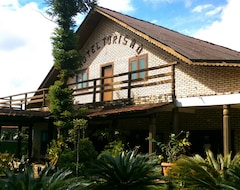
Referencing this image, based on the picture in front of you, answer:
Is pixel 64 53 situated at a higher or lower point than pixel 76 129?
higher

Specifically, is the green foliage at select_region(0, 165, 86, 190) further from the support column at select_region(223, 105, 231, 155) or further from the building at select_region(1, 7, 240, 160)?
the building at select_region(1, 7, 240, 160)

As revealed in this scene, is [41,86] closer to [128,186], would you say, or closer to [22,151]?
[22,151]

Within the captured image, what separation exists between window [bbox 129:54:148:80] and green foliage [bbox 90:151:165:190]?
8.86 metres

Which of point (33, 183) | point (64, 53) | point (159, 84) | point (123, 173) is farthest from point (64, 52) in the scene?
point (33, 183)

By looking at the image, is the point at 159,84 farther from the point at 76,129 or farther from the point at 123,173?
the point at 123,173

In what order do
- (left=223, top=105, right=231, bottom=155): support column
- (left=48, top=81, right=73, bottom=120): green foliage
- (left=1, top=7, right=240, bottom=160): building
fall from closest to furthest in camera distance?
1. (left=223, top=105, right=231, bottom=155): support column
2. (left=1, top=7, right=240, bottom=160): building
3. (left=48, top=81, right=73, bottom=120): green foliage

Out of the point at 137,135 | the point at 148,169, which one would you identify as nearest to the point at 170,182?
the point at 148,169

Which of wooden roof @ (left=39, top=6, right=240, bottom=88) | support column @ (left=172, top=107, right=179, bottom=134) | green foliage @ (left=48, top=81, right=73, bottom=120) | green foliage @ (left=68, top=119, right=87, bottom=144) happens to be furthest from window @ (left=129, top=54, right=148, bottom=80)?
green foliage @ (left=68, top=119, right=87, bottom=144)

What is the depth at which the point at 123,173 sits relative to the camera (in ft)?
25.2

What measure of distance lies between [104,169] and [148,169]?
0.93m

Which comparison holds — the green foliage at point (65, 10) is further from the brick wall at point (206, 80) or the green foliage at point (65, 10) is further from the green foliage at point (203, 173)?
the green foliage at point (203, 173)

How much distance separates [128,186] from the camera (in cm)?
756

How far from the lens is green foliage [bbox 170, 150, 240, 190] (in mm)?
8148

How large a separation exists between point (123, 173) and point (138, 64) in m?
9.96
